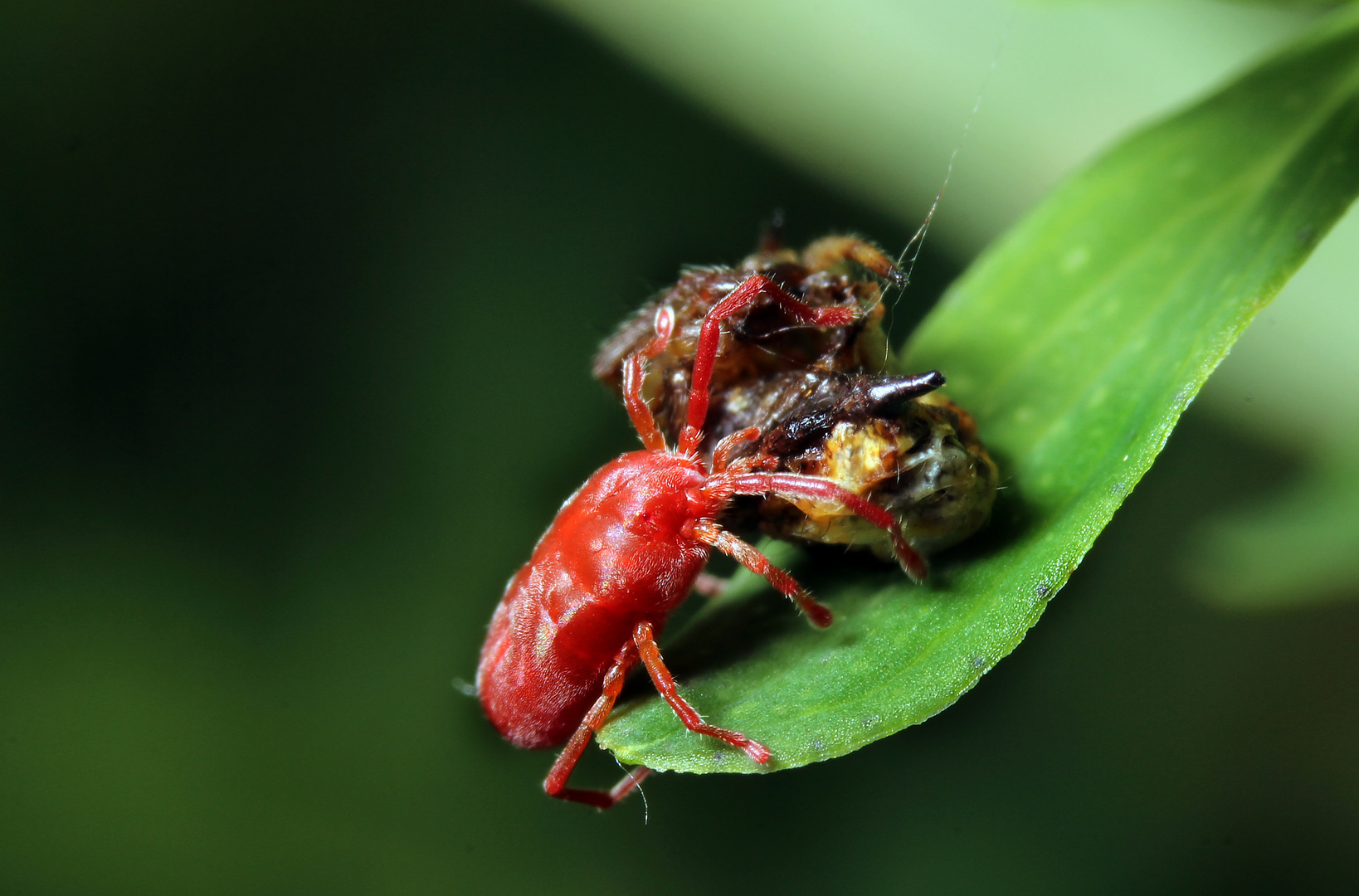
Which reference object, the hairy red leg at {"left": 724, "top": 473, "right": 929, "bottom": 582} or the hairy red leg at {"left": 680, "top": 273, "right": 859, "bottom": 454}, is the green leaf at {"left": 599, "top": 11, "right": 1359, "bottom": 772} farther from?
the hairy red leg at {"left": 680, "top": 273, "right": 859, "bottom": 454}

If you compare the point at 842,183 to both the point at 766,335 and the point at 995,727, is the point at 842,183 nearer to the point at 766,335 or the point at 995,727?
the point at 995,727

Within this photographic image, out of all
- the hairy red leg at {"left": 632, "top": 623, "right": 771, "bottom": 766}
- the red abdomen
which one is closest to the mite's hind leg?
the red abdomen

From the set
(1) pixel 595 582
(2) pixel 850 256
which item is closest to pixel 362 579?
(1) pixel 595 582

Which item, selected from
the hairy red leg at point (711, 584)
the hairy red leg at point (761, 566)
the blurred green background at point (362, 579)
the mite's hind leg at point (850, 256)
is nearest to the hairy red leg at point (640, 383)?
the hairy red leg at point (761, 566)

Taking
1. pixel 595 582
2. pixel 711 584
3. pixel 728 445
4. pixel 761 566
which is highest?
pixel 728 445

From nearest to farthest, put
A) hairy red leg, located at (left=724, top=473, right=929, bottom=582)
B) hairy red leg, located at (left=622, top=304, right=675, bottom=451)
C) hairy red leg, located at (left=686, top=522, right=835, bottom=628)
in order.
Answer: hairy red leg, located at (left=724, top=473, right=929, bottom=582) < hairy red leg, located at (left=686, top=522, right=835, bottom=628) < hairy red leg, located at (left=622, top=304, right=675, bottom=451)

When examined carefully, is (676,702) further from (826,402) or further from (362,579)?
(362,579)
